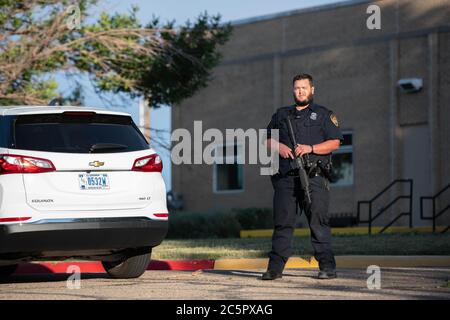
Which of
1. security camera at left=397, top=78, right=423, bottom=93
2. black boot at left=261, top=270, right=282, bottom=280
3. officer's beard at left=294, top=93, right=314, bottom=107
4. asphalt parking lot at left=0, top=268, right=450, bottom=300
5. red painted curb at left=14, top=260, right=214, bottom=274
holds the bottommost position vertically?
red painted curb at left=14, top=260, right=214, bottom=274

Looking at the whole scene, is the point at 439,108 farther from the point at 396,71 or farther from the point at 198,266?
the point at 198,266

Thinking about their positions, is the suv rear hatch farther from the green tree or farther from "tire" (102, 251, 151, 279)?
the green tree

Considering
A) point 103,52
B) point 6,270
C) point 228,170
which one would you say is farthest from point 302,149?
point 228,170

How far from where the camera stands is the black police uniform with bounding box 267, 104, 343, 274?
10523 mm

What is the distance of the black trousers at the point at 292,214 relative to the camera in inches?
414

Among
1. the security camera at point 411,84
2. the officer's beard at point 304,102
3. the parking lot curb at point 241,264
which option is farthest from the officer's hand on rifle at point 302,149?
the security camera at point 411,84

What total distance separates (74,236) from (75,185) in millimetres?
500

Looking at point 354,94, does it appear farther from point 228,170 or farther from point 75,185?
point 75,185

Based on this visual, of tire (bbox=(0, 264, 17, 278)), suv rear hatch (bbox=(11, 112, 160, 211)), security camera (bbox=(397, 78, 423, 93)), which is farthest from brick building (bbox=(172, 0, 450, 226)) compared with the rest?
suv rear hatch (bbox=(11, 112, 160, 211))

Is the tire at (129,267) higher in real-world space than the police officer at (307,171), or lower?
lower

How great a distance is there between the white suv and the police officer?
3.99ft

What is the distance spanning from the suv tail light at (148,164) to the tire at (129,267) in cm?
108

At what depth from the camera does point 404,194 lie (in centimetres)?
2775

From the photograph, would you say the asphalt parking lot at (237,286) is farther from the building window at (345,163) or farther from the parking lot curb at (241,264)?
the building window at (345,163)
